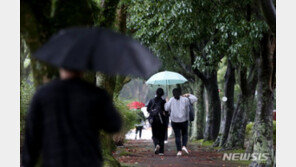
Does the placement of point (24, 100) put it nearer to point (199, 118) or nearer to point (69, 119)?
point (69, 119)

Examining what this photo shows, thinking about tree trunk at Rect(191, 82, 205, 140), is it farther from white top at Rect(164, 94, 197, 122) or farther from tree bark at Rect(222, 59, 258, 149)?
white top at Rect(164, 94, 197, 122)

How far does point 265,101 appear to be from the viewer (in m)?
10.2

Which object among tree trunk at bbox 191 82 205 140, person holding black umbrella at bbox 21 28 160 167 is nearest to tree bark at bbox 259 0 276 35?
person holding black umbrella at bbox 21 28 160 167

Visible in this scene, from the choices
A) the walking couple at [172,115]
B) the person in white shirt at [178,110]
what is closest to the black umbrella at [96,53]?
the walking couple at [172,115]

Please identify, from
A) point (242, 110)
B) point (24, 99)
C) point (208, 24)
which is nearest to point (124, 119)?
point (242, 110)

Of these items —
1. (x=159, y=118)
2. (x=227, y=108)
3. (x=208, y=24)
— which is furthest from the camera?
(x=227, y=108)

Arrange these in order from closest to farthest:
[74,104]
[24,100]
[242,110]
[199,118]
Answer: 1. [74,104]
2. [24,100]
3. [242,110]
4. [199,118]

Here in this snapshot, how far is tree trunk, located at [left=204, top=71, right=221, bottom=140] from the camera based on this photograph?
63.4ft

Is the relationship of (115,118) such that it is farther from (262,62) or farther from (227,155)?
(227,155)

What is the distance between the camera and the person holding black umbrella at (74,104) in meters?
Answer: 3.64

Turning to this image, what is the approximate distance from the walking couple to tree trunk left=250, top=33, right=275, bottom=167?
2.90 meters

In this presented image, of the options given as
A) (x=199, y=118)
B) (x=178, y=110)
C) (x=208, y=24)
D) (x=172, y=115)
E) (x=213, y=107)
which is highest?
(x=208, y=24)

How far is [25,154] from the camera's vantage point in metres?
3.85

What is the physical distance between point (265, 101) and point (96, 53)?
7.26 metres
